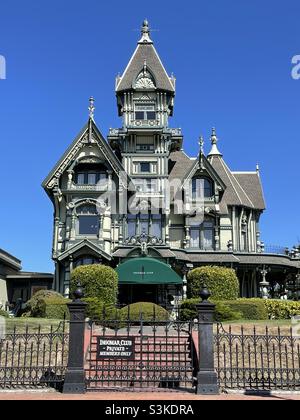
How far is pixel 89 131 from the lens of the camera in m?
35.4

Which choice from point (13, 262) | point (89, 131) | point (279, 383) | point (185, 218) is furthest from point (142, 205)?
point (279, 383)

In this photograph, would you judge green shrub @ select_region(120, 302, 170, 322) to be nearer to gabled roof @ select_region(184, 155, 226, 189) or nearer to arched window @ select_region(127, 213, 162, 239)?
arched window @ select_region(127, 213, 162, 239)

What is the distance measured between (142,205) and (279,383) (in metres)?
23.3

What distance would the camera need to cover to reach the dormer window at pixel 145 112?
39031 mm

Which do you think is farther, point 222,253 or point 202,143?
point 202,143

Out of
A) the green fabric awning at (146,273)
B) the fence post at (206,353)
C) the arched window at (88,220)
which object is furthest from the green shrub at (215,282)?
the fence post at (206,353)

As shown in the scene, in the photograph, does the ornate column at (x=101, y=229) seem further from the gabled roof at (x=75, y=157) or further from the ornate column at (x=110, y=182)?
the gabled roof at (x=75, y=157)

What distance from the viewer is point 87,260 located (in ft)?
109

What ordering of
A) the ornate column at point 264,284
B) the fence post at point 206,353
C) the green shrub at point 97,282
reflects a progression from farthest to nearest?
the ornate column at point 264,284
the green shrub at point 97,282
the fence post at point 206,353

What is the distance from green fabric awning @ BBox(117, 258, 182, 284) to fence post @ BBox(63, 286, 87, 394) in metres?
15.9

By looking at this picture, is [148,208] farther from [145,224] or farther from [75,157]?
[75,157]

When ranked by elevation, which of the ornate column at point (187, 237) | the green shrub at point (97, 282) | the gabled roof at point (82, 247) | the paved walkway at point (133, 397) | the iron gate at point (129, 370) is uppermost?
the ornate column at point (187, 237)

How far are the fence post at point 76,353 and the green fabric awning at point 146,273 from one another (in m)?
15.9
